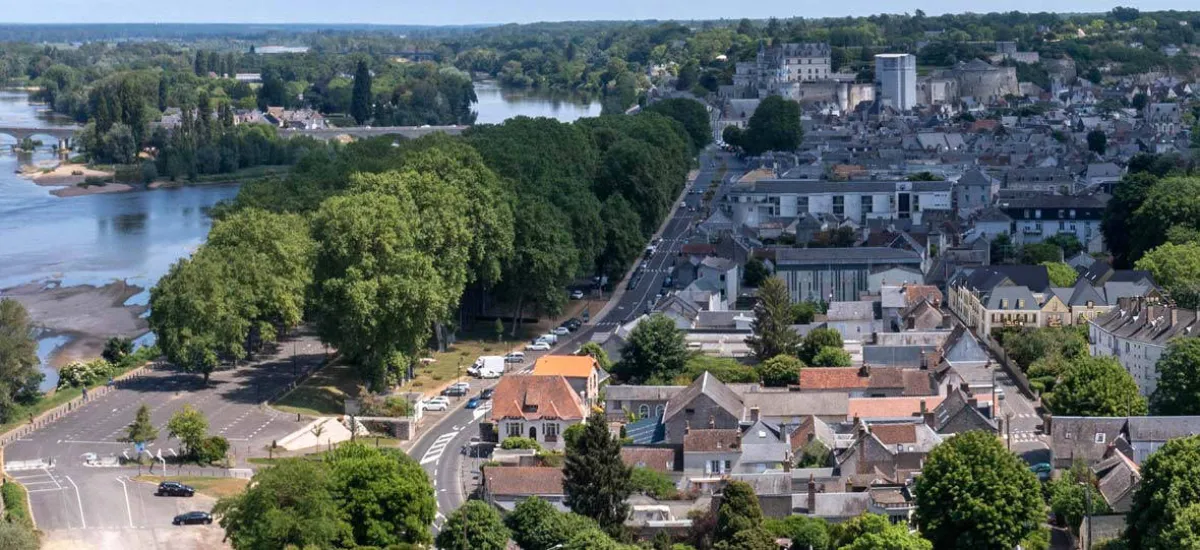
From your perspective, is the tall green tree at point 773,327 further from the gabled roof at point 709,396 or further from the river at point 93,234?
the river at point 93,234

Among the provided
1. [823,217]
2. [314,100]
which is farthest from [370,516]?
[314,100]

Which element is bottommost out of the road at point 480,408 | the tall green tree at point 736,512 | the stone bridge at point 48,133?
the stone bridge at point 48,133

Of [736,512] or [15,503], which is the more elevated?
[736,512]

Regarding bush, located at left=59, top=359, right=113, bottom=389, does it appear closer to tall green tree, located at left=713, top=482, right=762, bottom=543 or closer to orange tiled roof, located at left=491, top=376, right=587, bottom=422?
orange tiled roof, located at left=491, top=376, right=587, bottom=422

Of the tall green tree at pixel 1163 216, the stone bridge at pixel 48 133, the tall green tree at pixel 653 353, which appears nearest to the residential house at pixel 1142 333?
the tall green tree at pixel 653 353

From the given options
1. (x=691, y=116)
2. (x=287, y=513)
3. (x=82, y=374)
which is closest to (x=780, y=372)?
(x=287, y=513)

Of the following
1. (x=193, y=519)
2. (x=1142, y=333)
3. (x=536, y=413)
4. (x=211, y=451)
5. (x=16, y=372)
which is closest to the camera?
(x=193, y=519)

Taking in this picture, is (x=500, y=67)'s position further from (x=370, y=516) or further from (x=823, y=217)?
(x=370, y=516)

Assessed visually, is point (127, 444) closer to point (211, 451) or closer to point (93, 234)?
point (211, 451)
